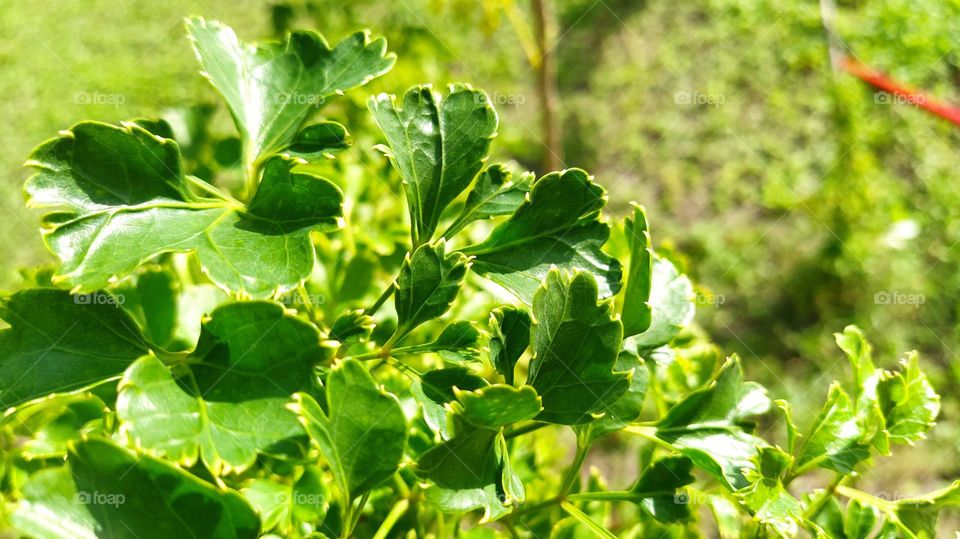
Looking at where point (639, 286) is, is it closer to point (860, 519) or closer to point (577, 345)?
point (577, 345)

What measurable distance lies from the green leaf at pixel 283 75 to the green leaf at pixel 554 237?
215 millimetres

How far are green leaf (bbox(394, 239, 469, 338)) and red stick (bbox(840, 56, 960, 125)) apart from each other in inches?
115

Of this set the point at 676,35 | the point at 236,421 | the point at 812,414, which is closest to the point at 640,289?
the point at 236,421

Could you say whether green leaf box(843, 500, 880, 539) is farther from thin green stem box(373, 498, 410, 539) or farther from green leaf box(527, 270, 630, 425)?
thin green stem box(373, 498, 410, 539)

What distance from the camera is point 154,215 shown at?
0.70m

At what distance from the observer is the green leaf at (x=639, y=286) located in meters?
0.74

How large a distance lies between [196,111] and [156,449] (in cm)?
96

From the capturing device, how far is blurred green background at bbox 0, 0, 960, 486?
2754 mm

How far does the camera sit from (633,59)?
352 cm
